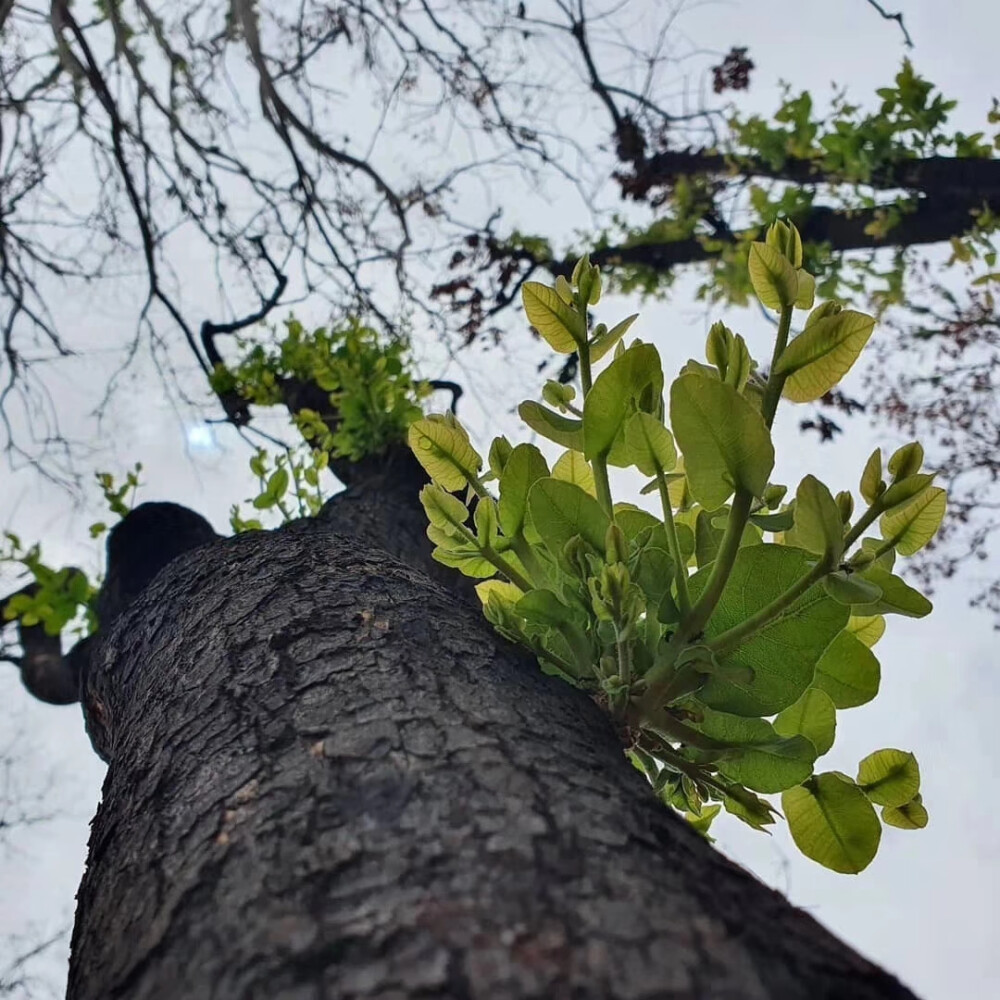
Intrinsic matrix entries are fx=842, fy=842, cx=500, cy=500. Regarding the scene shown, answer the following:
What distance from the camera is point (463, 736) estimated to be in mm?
525

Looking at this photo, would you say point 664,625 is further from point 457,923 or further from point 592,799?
point 457,923

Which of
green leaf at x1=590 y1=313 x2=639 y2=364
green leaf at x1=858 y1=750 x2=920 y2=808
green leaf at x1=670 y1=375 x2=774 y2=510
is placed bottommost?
green leaf at x1=858 y1=750 x2=920 y2=808

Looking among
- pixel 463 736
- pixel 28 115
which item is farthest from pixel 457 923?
pixel 28 115

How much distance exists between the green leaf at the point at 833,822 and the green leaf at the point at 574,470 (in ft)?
1.11

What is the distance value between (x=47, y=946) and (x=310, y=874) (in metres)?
2.63

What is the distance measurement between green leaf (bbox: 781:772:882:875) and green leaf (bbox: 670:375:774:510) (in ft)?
0.94

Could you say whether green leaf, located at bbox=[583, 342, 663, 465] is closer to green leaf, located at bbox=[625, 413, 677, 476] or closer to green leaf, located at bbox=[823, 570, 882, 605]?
green leaf, located at bbox=[625, 413, 677, 476]

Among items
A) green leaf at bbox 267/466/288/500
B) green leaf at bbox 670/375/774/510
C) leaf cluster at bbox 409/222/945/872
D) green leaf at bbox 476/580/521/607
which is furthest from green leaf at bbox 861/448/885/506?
green leaf at bbox 267/466/288/500

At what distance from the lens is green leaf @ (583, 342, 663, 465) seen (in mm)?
692

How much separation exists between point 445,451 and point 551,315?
0.16 m

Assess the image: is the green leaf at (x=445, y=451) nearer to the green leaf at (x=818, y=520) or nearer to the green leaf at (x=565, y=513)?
the green leaf at (x=565, y=513)

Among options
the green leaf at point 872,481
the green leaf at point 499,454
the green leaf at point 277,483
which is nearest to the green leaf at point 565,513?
the green leaf at point 499,454

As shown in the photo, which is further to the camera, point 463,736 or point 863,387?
point 863,387

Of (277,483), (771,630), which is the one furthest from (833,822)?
(277,483)
